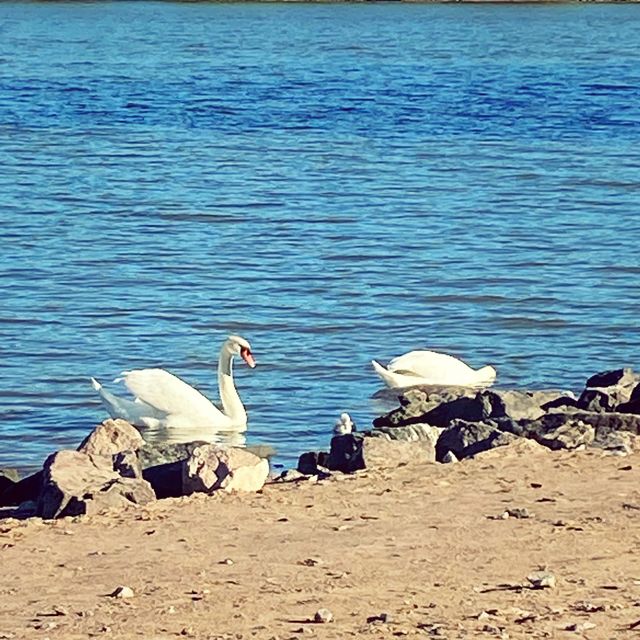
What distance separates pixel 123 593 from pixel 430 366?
243 inches

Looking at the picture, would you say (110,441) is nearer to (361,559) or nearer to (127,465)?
(127,465)

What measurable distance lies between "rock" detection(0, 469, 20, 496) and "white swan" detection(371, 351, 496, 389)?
3092 millimetres

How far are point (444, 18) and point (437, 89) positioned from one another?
37.3 metres

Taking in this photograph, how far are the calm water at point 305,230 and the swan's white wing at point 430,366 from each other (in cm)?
29

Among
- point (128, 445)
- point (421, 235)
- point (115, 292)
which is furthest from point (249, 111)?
point (128, 445)

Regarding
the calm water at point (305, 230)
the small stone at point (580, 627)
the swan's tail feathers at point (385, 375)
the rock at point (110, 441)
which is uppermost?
the calm water at point (305, 230)

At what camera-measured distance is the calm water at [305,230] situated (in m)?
12.9

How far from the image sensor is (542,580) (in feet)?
20.3

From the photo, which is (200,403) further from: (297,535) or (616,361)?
(297,535)

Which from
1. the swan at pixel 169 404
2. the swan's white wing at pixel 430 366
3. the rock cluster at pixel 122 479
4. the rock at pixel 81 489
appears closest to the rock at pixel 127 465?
the rock cluster at pixel 122 479

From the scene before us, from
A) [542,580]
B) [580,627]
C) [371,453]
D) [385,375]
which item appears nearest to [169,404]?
[385,375]

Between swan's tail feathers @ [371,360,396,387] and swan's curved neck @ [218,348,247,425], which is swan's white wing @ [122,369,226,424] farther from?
swan's tail feathers @ [371,360,396,387]

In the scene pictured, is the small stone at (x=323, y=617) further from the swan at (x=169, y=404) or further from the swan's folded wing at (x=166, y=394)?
the swan's folded wing at (x=166, y=394)

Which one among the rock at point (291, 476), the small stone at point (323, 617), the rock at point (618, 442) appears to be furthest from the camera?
the rock at point (291, 476)
